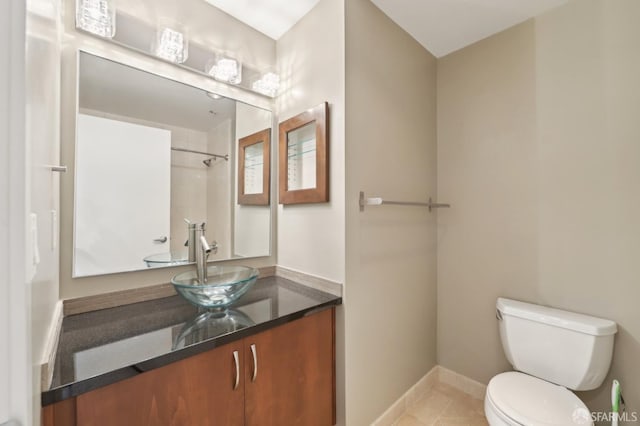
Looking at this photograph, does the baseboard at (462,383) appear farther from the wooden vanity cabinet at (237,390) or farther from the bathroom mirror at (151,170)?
the bathroom mirror at (151,170)

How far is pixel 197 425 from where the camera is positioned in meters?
0.91

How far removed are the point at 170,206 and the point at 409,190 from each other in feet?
4.81

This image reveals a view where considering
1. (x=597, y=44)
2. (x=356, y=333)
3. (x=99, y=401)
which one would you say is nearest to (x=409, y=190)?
(x=356, y=333)

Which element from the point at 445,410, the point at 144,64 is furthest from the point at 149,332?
the point at 445,410

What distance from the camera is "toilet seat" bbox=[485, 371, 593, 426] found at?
3.62 ft

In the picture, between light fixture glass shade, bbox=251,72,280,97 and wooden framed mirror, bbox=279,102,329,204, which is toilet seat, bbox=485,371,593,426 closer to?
wooden framed mirror, bbox=279,102,329,204

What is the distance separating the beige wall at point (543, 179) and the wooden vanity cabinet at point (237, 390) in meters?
1.16

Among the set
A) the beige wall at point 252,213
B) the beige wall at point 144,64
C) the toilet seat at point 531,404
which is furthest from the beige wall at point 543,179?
the beige wall at point 144,64

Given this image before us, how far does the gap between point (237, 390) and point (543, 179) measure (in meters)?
1.96

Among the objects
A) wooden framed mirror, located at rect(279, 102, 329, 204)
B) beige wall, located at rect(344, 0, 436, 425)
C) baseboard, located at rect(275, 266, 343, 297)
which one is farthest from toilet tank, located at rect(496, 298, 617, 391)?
wooden framed mirror, located at rect(279, 102, 329, 204)

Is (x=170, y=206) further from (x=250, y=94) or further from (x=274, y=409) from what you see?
(x=274, y=409)

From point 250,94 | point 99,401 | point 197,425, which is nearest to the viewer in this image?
point 99,401

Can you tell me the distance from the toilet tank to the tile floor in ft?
1.54

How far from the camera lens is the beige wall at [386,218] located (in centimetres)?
143
